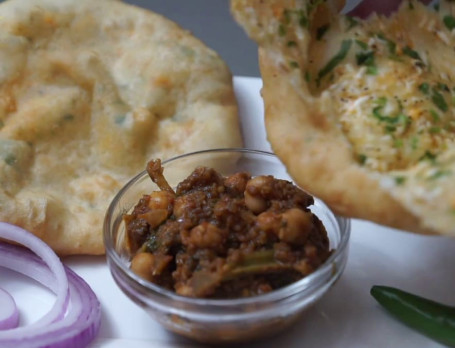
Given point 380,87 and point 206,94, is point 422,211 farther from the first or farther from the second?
point 206,94

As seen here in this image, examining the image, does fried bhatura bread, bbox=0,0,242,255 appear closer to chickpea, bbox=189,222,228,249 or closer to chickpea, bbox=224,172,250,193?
chickpea, bbox=224,172,250,193

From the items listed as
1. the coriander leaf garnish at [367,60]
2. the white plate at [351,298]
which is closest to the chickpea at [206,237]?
the white plate at [351,298]

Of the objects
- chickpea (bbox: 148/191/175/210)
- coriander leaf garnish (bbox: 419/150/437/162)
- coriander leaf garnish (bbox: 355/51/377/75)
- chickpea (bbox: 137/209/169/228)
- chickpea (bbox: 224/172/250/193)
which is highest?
coriander leaf garnish (bbox: 355/51/377/75)

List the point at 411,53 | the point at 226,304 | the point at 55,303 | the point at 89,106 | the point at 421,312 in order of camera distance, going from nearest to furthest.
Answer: the point at 226,304 → the point at 421,312 → the point at 55,303 → the point at 411,53 → the point at 89,106

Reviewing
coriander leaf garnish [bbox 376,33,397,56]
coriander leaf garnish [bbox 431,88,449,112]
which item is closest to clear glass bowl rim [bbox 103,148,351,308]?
coriander leaf garnish [bbox 431,88,449,112]

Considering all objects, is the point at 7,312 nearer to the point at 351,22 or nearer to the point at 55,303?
the point at 55,303

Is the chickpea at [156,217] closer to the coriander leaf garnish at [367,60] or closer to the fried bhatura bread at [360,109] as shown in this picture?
the fried bhatura bread at [360,109]

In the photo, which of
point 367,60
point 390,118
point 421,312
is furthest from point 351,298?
point 367,60
